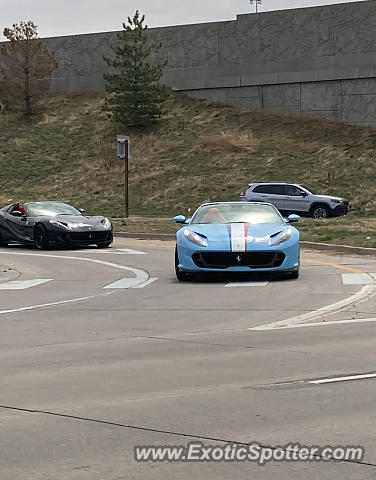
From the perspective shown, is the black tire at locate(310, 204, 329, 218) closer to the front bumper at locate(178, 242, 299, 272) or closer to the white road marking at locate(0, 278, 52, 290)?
the white road marking at locate(0, 278, 52, 290)

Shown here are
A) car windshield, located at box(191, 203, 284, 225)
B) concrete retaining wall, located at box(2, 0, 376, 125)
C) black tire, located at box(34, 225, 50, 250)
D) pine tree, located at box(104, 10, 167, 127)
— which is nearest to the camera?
car windshield, located at box(191, 203, 284, 225)

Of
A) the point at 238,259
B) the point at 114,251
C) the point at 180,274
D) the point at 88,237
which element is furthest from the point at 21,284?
the point at 88,237

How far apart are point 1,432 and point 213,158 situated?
45.1 meters

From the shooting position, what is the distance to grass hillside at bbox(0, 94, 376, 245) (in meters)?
45.8

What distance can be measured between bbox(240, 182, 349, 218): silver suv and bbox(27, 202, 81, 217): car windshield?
46.7 ft

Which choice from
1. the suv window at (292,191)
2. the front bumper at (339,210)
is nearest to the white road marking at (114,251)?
the front bumper at (339,210)

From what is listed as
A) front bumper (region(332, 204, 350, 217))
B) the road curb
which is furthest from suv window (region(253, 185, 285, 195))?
the road curb

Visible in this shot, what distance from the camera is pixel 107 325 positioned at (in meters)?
11.7

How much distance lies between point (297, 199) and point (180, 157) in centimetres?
1358

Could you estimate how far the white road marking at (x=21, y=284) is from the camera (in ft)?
54.5

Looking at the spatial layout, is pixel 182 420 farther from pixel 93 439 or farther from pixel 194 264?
pixel 194 264

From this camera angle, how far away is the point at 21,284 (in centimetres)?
1712

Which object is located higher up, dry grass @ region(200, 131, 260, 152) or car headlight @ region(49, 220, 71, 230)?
dry grass @ region(200, 131, 260, 152)

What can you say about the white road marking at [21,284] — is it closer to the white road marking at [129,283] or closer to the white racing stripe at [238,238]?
the white road marking at [129,283]
